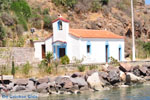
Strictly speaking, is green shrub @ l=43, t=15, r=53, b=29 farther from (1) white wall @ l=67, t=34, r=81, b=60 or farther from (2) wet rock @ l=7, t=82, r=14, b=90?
(2) wet rock @ l=7, t=82, r=14, b=90

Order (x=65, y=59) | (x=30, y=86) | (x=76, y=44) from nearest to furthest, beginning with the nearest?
(x=30, y=86), (x=65, y=59), (x=76, y=44)

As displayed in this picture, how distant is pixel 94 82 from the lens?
21297mm

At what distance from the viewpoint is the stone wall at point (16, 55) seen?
27.4 m

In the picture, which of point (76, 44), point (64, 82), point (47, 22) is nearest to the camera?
point (64, 82)

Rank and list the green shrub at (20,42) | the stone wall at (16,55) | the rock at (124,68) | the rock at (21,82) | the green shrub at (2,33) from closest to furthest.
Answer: the rock at (21,82), the rock at (124,68), the stone wall at (16,55), the green shrub at (2,33), the green shrub at (20,42)

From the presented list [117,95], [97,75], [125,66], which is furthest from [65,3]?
[117,95]

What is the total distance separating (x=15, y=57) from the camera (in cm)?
2923

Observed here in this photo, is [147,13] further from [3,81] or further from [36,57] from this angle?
[3,81]

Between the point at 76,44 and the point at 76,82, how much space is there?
27.6 ft

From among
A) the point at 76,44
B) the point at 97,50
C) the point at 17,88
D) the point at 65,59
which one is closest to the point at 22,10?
the point at 76,44

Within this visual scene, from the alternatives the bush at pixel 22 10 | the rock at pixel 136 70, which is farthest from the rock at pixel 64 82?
the bush at pixel 22 10

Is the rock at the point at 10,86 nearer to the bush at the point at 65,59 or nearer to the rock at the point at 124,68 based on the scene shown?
the bush at the point at 65,59

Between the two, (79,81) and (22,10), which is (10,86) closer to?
(79,81)

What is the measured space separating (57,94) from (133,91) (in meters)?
5.82
